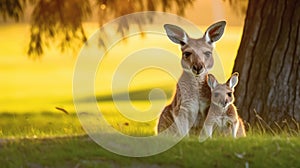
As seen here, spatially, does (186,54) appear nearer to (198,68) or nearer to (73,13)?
(198,68)

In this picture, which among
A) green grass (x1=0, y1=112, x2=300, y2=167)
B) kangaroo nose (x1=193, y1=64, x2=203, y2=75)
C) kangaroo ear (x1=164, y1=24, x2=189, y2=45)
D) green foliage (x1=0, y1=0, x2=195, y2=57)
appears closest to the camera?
green grass (x1=0, y1=112, x2=300, y2=167)

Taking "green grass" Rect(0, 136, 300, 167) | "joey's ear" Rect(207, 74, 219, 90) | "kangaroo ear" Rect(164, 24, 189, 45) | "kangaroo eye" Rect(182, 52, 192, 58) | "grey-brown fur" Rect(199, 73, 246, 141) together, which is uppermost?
"kangaroo ear" Rect(164, 24, 189, 45)

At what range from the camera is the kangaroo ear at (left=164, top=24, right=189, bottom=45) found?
28.5 feet

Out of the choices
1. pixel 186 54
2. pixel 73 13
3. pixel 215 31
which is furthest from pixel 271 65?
pixel 73 13

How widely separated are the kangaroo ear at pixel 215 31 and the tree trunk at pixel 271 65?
2.61 metres

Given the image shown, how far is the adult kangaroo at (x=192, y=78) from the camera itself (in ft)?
27.9

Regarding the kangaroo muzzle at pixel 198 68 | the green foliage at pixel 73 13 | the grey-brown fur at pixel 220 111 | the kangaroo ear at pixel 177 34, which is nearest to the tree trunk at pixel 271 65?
the green foliage at pixel 73 13

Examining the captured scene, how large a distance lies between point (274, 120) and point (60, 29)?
4.13 metres

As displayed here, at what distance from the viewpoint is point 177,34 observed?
872 centimetres

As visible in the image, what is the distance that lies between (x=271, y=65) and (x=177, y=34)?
2.91 metres

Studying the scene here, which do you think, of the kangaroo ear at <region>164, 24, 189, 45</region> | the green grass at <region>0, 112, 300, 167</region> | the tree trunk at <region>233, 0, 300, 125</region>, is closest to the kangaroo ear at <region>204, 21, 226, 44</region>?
the kangaroo ear at <region>164, 24, 189, 45</region>

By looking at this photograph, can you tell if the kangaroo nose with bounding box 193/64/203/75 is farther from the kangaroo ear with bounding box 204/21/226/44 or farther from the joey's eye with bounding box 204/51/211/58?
the kangaroo ear with bounding box 204/21/226/44

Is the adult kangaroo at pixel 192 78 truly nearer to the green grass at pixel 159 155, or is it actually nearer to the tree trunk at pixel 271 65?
the green grass at pixel 159 155

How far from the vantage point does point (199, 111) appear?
8703 millimetres
